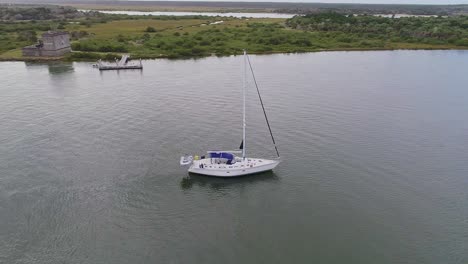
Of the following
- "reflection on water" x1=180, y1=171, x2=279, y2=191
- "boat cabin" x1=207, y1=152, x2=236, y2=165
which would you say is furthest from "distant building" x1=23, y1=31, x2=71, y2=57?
"boat cabin" x1=207, y1=152, x2=236, y2=165

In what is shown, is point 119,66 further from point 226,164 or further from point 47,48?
point 226,164

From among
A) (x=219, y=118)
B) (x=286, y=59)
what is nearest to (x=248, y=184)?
(x=219, y=118)

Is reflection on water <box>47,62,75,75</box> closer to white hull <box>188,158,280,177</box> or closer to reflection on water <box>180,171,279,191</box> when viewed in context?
white hull <box>188,158,280,177</box>

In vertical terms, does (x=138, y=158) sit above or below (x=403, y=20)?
below

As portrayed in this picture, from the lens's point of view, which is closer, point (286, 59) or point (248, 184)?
point (248, 184)

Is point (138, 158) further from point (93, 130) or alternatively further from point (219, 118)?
point (219, 118)

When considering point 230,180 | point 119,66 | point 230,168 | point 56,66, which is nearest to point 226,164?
point 230,168

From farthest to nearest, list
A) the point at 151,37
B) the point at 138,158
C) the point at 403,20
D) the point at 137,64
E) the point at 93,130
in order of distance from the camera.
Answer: the point at 403,20, the point at 151,37, the point at 137,64, the point at 93,130, the point at 138,158
